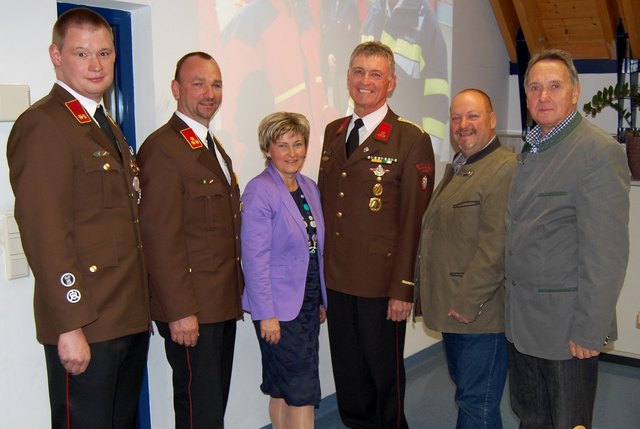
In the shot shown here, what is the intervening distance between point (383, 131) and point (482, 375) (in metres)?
1.02

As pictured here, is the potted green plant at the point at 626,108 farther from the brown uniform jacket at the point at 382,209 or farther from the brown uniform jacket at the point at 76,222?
the brown uniform jacket at the point at 76,222

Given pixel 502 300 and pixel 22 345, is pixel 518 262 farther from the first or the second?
pixel 22 345

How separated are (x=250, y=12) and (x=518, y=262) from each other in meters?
1.58

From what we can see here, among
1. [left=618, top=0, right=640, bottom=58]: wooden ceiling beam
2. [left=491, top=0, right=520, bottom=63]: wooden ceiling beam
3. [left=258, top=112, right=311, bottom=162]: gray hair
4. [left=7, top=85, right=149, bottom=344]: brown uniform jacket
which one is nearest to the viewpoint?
[left=7, top=85, right=149, bottom=344]: brown uniform jacket

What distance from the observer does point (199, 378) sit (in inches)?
86.5

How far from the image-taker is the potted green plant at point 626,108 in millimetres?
4199

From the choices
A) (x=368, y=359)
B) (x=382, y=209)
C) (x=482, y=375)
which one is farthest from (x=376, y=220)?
(x=482, y=375)

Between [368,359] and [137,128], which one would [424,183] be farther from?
[137,128]

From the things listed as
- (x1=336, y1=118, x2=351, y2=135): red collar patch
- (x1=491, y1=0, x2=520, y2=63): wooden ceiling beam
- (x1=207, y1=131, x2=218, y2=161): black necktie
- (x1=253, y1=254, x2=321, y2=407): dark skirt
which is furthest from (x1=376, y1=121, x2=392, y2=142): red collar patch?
(x1=491, y1=0, x2=520, y2=63): wooden ceiling beam

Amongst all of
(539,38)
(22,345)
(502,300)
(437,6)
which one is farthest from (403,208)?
(539,38)

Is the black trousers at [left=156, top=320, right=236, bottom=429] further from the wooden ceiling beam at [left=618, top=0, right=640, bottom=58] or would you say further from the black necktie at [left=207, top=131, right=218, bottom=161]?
the wooden ceiling beam at [left=618, top=0, right=640, bottom=58]

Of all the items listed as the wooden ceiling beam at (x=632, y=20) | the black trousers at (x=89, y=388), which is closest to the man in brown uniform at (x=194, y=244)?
the black trousers at (x=89, y=388)

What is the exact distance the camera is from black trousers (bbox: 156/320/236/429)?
2.20 meters

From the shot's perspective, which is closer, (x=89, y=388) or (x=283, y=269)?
(x=89, y=388)
